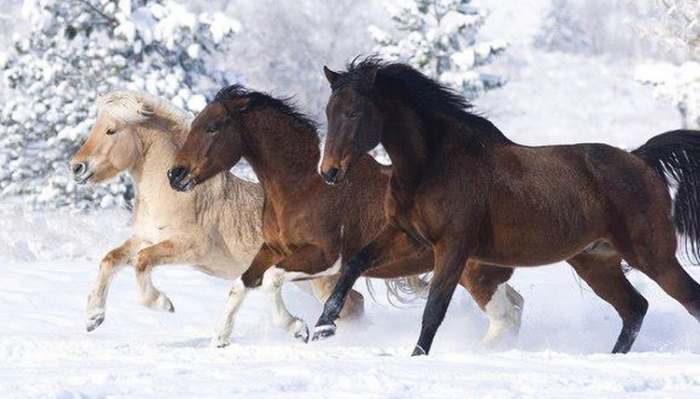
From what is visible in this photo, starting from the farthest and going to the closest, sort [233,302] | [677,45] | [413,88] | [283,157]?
[677,45]
[283,157]
[233,302]
[413,88]

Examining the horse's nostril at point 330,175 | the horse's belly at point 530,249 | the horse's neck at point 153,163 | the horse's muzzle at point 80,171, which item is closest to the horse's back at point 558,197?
the horse's belly at point 530,249

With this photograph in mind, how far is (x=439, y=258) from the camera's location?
7699 mm

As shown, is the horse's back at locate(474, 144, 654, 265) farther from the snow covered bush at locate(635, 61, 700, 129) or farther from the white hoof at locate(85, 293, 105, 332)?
the snow covered bush at locate(635, 61, 700, 129)

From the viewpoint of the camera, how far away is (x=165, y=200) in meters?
9.86

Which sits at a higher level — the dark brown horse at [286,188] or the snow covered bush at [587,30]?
the dark brown horse at [286,188]

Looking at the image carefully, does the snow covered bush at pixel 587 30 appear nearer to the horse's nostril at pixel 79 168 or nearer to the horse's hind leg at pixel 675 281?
the horse's nostril at pixel 79 168

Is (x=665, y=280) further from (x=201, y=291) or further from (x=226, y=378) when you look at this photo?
(x=201, y=291)

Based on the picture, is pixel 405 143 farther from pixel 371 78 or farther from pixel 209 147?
pixel 209 147

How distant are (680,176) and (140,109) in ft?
12.8

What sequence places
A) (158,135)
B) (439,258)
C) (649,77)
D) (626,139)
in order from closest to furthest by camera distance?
(439,258)
(158,135)
(649,77)
(626,139)

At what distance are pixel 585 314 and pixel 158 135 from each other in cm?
398

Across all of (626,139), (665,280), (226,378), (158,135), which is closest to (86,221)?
(158,135)

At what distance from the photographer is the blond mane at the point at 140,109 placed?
1009cm

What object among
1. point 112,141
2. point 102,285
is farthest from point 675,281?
point 112,141
